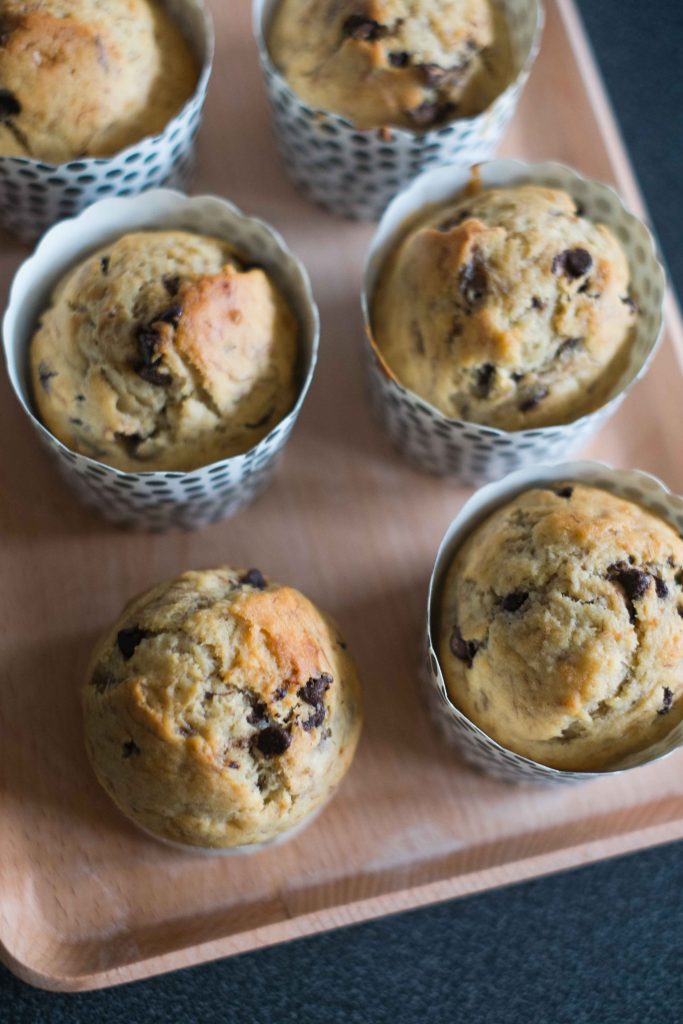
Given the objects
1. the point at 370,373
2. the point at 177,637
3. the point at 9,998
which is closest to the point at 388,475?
the point at 370,373

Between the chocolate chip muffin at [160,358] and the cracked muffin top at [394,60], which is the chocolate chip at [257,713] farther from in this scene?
the cracked muffin top at [394,60]

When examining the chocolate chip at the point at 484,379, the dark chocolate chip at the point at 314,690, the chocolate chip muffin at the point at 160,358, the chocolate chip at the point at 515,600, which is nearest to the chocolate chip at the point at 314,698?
the dark chocolate chip at the point at 314,690

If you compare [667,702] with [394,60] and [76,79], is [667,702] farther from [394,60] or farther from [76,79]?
[76,79]

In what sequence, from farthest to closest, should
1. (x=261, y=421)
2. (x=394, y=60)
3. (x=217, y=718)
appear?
(x=394, y=60)
(x=261, y=421)
(x=217, y=718)

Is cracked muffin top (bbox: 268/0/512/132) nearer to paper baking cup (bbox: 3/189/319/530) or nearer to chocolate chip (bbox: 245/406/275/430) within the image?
paper baking cup (bbox: 3/189/319/530)

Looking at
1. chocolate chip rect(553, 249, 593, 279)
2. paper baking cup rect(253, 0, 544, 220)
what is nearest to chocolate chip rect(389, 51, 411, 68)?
paper baking cup rect(253, 0, 544, 220)

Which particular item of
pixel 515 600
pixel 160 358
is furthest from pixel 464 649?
pixel 160 358
